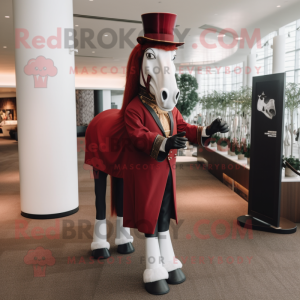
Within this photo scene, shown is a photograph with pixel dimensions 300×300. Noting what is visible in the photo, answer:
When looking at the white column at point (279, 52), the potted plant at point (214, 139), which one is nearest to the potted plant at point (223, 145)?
the potted plant at point (214, 139)

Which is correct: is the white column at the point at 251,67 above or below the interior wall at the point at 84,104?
above

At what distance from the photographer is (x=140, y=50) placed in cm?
224

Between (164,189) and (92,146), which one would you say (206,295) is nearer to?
(164,189)

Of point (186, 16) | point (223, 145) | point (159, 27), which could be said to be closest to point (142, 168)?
point (159, 27)

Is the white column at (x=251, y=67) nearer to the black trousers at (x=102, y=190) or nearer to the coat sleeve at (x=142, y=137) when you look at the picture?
the black trousers at (x=102, y=190)

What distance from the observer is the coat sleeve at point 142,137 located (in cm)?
207

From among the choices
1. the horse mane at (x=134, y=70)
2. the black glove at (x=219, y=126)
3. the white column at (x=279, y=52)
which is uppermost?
the white column at (x=279, y=52)

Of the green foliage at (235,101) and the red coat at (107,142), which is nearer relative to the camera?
the red coat at (107,142)

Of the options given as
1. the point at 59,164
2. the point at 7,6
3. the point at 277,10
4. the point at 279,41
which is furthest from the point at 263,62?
the point at 59,164

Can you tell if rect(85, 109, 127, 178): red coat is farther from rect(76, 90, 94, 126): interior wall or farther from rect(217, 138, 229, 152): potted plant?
rect(76, 90, 94, 126): interior wall

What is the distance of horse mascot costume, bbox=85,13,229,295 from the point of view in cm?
211

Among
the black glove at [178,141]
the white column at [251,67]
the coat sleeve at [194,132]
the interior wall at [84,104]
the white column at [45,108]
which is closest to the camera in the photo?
the black glove at [178,141]

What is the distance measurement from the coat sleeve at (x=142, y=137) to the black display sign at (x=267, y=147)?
67.4 inches

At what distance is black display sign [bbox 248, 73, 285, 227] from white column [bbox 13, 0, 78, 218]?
2115mm
